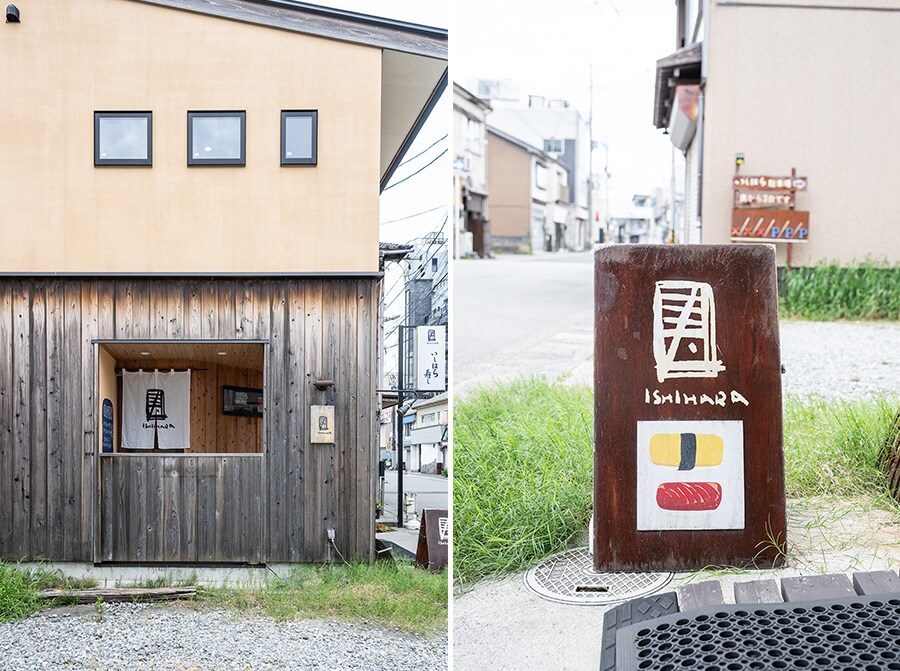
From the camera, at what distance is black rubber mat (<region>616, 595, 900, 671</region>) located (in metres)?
1.27

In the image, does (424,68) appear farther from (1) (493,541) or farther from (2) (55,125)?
(1) (493,541)

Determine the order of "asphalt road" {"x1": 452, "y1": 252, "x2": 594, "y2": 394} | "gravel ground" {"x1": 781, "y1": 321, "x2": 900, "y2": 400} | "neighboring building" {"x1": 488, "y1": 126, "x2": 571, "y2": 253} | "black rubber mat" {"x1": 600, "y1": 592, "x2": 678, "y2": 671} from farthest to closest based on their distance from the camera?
"neighboring building" {"x1": 488, "y1": 126, "x2": 571, "y2": 253} → "asphalt road" {"x1": 452, "y1": 252, "x2": 594, "y2": 394} → "gravel ground" {"x1": 781, "y1": 321, "x2": 900, "y2": 400} → "black rubber mat" {"x1": 600, "y1": 592, "x2": 678, "y2": 671}

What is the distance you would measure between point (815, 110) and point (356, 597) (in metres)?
5.20

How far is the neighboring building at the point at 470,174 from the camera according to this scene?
14.9 m

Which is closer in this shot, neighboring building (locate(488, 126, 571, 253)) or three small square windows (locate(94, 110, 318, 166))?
three small square windows (locate(94, 110, 318, 166))

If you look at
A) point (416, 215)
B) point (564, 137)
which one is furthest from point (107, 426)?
point (564, 137)

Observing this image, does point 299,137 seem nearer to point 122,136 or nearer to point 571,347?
point 122,136

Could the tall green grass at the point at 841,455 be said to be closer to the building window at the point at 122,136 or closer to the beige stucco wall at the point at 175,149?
the beige stucco wall at the point at 175,149

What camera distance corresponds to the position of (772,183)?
566 cm

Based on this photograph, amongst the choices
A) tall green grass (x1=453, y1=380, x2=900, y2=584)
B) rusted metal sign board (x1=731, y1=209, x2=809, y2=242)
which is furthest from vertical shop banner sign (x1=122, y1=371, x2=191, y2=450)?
rusted metal sign board (x1=731, y1=209, x2=809, y2=242)

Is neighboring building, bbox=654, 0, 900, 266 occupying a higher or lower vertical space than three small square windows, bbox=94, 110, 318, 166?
higher

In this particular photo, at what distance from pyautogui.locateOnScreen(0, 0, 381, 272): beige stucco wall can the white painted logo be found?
733 mm

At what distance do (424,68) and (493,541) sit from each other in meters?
1.22

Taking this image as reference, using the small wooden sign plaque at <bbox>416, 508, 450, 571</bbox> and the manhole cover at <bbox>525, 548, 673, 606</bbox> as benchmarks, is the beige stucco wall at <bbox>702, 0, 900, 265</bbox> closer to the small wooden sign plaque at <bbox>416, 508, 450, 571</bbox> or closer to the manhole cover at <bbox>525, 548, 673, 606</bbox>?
the manhole cover at <bbox>525, 548, 673, 606</bbox>
